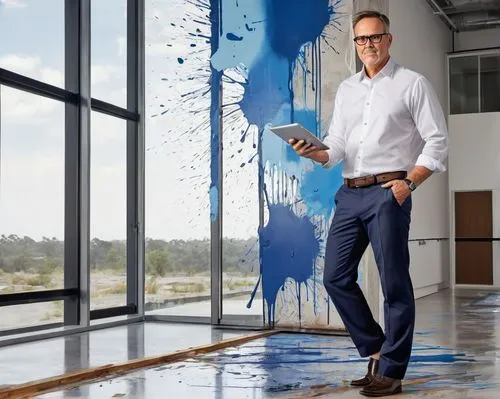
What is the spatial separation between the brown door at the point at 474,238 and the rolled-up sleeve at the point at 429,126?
28.9 feet

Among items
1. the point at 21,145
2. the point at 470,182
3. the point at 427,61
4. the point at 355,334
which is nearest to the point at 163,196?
the point at 21,145

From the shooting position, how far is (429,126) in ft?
9.68

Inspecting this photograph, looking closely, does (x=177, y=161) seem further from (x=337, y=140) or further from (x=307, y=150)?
(x=307, y=150)

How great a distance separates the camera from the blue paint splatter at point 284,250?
526cm

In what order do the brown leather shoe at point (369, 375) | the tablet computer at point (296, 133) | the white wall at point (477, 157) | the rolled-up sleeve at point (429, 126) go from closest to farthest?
the tablet computer at point (296, 133) → the rolled-up sleeve at point (429, 126) → the brown leather shoe at point (369, 375) → the white wall at point (477, 157)

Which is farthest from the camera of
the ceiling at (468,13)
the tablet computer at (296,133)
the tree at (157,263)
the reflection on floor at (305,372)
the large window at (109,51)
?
the ceiling at (468,13)

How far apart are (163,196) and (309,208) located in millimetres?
1648

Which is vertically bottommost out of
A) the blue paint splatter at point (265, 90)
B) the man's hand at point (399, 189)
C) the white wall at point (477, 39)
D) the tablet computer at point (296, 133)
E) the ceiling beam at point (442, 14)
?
the man's hand at point (399, 189)

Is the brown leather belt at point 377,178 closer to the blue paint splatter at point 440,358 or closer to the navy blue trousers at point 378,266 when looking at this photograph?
the navy blue trousers at point 378,266

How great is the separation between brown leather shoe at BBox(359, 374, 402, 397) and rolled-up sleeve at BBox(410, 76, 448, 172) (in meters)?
0.85

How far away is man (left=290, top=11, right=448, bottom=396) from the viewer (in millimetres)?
2939

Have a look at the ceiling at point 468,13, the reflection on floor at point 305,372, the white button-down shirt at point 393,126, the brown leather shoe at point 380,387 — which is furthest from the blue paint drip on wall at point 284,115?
the ceiling at point 468,13

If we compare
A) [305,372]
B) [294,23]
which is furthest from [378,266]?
[294,23]

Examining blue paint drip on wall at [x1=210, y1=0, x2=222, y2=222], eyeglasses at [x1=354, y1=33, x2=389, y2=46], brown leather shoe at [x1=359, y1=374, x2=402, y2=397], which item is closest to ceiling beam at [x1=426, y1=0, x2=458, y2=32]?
blue paint drip on wall at [x1=210, y1=0, x2=222, y2=222]
